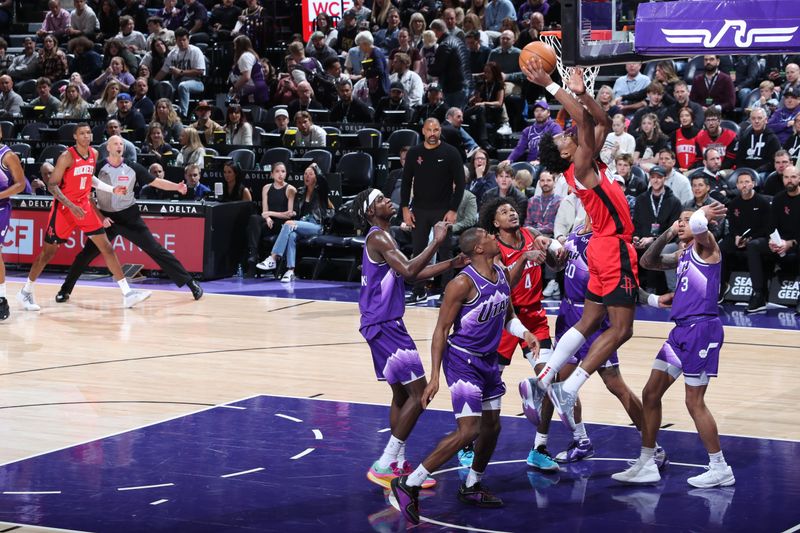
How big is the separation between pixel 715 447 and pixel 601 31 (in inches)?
123

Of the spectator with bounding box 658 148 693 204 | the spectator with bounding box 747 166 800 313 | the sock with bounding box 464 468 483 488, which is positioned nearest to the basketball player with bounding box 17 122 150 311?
the spectator with bounding box 658 148 693 204

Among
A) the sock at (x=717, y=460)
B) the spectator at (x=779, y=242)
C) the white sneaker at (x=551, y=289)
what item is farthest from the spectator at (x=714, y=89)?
the sock at (x=717, y=460)

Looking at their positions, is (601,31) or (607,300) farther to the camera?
(601,31)

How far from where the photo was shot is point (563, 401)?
731 cm

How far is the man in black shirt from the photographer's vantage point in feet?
44.1

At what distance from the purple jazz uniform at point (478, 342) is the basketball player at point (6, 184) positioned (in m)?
7.41

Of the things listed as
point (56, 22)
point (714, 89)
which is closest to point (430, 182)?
point (714, 89)

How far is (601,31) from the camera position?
338 inches

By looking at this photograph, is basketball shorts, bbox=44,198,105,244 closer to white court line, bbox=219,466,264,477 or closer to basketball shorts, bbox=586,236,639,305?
white court line, bbox=219,466,264,477

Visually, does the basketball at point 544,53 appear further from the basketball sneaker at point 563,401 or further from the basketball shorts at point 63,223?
the basketball shorts at point 63,223

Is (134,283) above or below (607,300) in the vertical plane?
below

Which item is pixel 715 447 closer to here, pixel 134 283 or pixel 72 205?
pixel 72 205

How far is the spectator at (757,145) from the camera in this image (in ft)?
47.5

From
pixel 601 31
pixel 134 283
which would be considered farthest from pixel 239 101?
pixel 601 31
